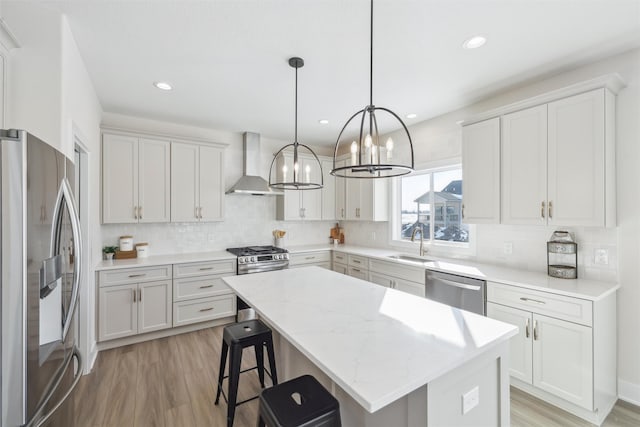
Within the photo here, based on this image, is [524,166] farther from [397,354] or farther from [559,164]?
[397,354]

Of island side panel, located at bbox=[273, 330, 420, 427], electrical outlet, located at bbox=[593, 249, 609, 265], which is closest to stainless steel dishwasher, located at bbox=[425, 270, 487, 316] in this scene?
electrical outlet, located at bbox=[593, 249, 609, 265]

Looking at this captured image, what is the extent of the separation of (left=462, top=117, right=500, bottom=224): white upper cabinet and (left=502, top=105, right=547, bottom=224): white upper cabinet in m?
0.07

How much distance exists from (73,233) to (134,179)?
2.40 m

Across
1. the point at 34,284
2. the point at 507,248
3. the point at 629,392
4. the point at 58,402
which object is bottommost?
the point at 629,392

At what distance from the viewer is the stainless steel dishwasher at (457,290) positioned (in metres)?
2.56

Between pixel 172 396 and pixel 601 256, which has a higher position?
pixel 601 256

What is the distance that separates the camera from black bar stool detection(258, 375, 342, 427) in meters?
1.21

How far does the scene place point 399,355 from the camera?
117 cm

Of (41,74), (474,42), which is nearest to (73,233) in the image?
(41,74)

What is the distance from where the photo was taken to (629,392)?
2213mm

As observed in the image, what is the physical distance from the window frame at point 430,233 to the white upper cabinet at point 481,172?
1.42 feet

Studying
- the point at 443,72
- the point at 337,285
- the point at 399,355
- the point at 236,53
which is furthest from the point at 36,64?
the point at 443,72

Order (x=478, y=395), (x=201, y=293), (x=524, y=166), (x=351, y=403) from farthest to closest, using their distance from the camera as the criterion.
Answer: (x=201, y=293) → (x=524, y=166) → (x=351, y=403) → (x=478, y=395)

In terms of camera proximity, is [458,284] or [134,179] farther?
[134,179]
